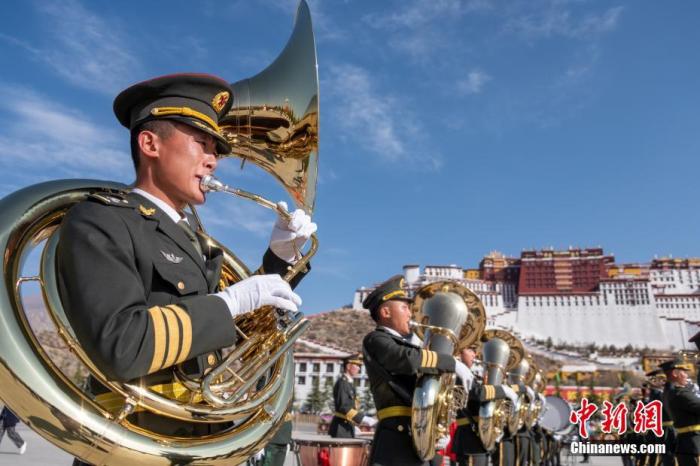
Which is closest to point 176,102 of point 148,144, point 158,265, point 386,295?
point 148,144

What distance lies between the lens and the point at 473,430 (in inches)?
280

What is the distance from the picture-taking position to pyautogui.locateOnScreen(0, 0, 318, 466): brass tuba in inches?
60.7

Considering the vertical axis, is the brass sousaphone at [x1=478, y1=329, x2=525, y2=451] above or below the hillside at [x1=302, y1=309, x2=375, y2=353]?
below

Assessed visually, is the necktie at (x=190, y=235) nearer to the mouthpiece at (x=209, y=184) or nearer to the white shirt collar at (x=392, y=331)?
the mouthpiece at (x=209, y=184)

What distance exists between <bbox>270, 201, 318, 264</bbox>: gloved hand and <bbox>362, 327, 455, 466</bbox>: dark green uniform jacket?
2059 millimetres

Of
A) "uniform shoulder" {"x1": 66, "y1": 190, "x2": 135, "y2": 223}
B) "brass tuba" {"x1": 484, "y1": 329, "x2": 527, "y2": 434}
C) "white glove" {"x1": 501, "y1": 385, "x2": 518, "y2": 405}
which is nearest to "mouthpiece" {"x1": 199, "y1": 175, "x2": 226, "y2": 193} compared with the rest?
"uniform shoulder" {"x1": 66, "y1": 190, "x2": 135, "y2": 223}

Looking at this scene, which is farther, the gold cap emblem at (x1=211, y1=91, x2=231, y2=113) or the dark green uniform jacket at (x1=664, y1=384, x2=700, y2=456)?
the dark green uniform jacket at (x1=664, y1=384, x2=700, y2=456)

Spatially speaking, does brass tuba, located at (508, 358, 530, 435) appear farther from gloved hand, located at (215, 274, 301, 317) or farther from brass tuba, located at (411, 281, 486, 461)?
gloved hand, located at (215, 274, 301, 317)

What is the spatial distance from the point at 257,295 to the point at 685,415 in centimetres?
848

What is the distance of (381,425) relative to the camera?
455cm

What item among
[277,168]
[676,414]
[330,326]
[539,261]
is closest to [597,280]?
[539,261]

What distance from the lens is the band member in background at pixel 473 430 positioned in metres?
6.93

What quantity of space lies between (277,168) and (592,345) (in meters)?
106

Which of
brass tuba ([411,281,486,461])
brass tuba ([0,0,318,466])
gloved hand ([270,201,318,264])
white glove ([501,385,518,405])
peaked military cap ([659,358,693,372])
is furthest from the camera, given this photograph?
peaked military cap ([659,358,693,372])
